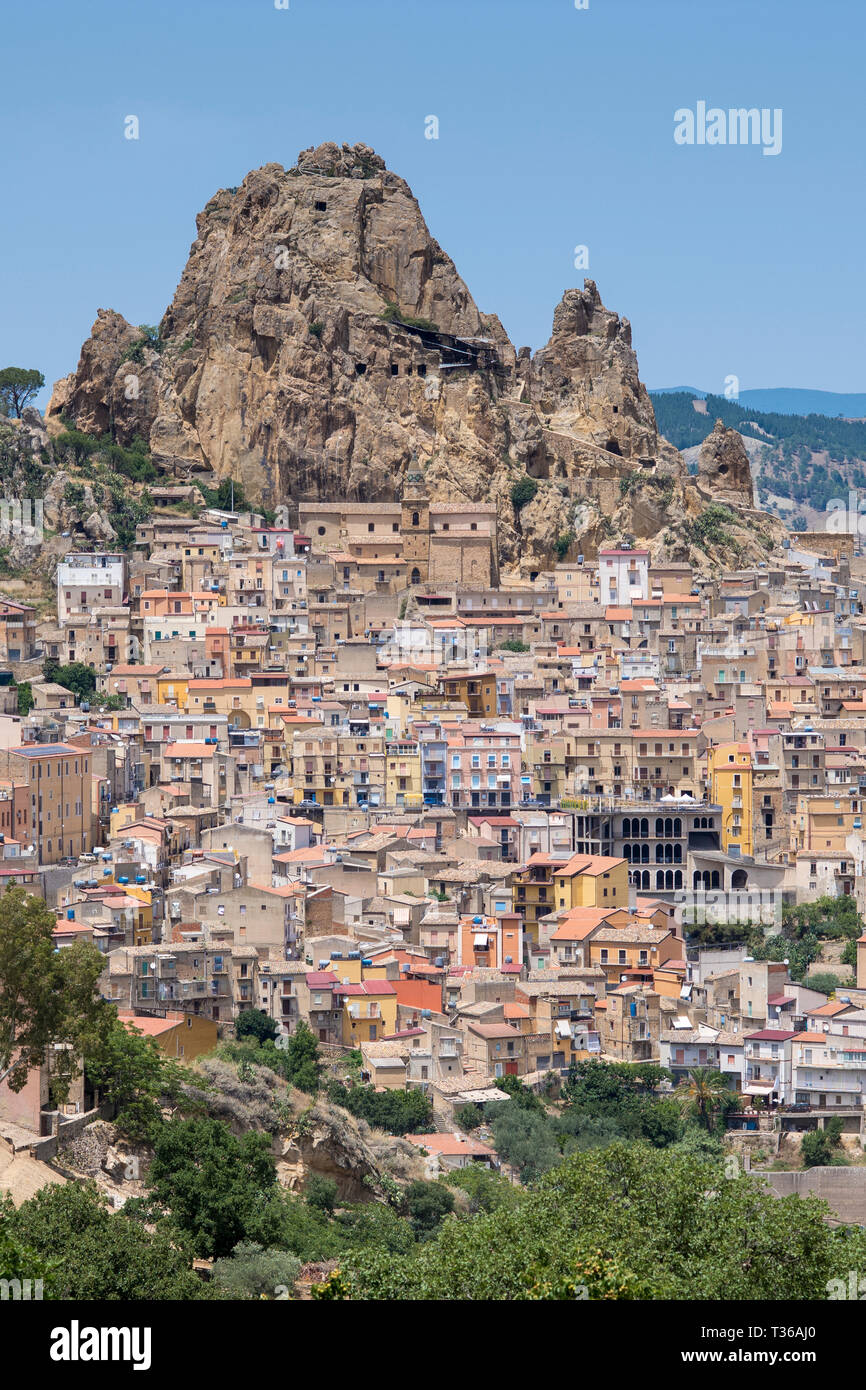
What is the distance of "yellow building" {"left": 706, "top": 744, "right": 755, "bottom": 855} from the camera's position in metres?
58.5

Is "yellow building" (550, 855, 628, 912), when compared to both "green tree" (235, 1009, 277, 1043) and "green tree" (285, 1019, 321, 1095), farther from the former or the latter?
"green tree" (235, 1009, 277, 1043)

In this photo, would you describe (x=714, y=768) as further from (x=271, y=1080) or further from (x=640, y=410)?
(x=640, y=410)

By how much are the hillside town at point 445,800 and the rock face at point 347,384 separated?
90.0 inches

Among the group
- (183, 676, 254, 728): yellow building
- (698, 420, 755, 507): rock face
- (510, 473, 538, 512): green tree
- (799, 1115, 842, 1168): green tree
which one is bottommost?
(799, 1115, 842, 1168): green tree

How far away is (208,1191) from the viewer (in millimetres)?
32625

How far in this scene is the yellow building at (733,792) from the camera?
58.5 metres

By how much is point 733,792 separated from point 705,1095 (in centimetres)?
1376

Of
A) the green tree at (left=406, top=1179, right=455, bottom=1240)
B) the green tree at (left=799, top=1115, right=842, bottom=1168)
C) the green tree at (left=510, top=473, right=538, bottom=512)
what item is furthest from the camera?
the green tree at (left=510, top=473, right=538, bottom=512)

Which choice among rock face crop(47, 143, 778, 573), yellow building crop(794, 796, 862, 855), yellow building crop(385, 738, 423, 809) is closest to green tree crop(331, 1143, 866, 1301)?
yellow building crop(794, 796, 862, 855)

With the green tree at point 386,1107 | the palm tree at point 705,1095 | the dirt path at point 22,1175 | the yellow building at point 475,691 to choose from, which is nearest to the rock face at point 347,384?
the yellow building at point 475,691

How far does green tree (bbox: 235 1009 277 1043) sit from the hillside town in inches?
11.0

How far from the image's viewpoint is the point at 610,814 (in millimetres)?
57469

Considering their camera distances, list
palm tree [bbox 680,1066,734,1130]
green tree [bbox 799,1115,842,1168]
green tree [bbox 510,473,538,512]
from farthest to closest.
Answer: green tree [bbox 510,473,538,512] < palm tree [bbox 680,1066,734,1130] < green tree [bbox 799,1115,842,1168]
